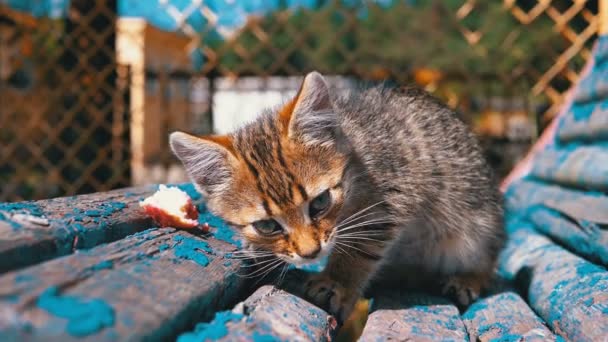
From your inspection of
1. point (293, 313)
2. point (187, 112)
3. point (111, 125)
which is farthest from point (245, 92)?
point (293, 313)

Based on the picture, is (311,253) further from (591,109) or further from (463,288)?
(591,109)

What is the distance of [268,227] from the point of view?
184 cm

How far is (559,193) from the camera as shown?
2.63 m

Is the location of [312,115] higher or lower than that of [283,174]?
higher

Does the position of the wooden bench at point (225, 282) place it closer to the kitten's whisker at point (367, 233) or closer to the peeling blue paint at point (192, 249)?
the peeling blue paint at point (192, 249)

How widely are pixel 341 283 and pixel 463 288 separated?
0.49m

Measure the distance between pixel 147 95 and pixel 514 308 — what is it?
4.49 meters

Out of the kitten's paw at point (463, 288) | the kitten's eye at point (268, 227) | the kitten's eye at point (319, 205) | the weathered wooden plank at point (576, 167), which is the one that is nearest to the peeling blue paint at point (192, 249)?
the kitten's eye at point (268, 227)

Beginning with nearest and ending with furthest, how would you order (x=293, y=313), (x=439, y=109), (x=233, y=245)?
(x=293, y=313), (x=233, y=245), (x=439, y=109)

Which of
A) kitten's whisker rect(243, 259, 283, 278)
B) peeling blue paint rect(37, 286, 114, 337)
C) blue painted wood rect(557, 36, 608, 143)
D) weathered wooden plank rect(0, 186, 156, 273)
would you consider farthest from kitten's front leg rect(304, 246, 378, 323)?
blue painted wood rect(557, 36, 608, 143)

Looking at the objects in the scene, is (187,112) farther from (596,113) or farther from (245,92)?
(596,113)

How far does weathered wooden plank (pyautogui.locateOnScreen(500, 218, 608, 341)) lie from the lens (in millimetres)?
1503

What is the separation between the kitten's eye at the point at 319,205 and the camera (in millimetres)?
1822

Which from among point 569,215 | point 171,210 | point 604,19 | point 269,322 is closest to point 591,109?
point 569,215
